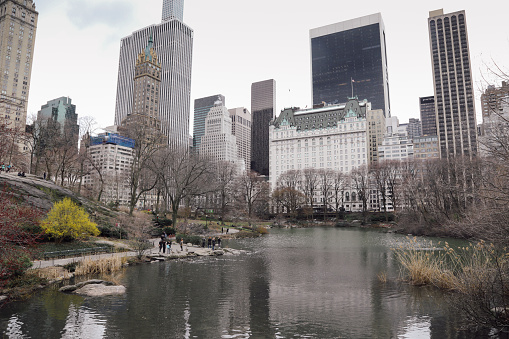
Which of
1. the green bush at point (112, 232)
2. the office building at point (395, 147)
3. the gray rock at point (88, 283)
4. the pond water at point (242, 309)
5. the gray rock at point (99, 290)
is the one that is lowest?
the pond water at point (242, 309)

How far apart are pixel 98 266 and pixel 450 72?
200 metres

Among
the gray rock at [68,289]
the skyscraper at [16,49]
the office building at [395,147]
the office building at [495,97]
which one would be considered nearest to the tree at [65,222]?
the gray rock at [68,289]

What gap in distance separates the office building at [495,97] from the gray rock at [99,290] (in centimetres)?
1815

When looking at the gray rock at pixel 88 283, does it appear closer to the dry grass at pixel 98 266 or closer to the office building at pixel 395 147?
the dry grass at pixel 98 266

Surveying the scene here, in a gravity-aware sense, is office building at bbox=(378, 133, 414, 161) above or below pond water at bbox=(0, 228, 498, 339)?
above

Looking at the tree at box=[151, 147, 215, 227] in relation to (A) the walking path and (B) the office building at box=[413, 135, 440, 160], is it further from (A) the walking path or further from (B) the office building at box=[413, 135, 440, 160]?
(B) the office building at box=[413, 135, 440, 160]

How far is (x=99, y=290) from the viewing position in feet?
54.8

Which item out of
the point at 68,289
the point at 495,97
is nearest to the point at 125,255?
the point at 68,289

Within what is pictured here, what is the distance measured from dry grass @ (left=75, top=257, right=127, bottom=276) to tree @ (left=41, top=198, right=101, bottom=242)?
589cm

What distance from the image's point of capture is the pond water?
37.5 feet

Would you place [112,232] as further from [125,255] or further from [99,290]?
[99,290]

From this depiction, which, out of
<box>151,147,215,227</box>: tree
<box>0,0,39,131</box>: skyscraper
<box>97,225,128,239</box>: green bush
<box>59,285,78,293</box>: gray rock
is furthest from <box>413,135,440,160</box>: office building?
<box>0,0,39,131</box>: skyscraper

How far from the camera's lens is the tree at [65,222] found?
A: 2583cm

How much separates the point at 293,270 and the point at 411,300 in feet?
33.3
